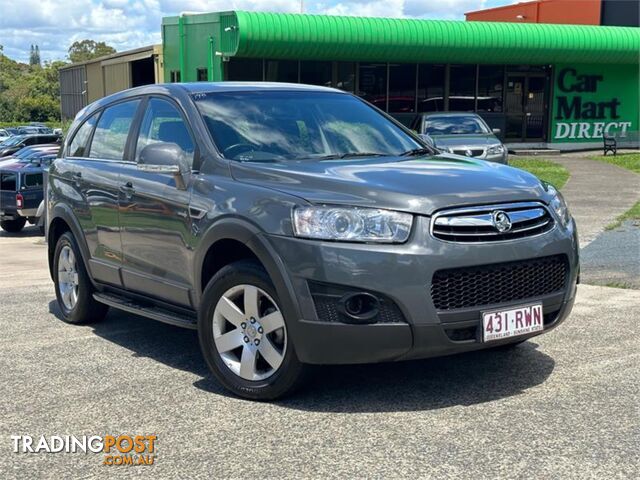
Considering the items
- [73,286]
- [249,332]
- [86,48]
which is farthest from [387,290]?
[86,48]

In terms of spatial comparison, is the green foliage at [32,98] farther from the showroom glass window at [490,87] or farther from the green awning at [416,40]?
the green awning at [416,40]

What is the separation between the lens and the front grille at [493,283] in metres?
4.29

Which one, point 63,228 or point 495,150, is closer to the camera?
point 63,228

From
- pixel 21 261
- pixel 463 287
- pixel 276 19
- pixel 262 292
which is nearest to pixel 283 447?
pixel 262 292

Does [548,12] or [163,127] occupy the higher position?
[548,12]

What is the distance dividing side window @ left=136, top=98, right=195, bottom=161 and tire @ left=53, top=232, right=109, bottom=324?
4.10 ft

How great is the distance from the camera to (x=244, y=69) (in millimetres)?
26250

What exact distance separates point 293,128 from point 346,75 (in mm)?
A: 23036

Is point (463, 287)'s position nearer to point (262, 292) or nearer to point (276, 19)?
point (262, 292)

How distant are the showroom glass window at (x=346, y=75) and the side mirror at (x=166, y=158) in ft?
75.5

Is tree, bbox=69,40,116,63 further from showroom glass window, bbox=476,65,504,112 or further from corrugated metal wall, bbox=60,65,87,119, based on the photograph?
showroom glass window, bbox=476,65,504,112

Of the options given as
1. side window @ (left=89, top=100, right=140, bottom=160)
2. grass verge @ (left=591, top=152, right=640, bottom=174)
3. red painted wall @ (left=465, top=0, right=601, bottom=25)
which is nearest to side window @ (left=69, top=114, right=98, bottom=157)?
side window @ (left=89, top=100, right=140, bottom=160)

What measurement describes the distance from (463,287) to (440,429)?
727 millimetres

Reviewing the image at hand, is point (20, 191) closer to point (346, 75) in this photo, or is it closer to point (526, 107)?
point (346, 75)
